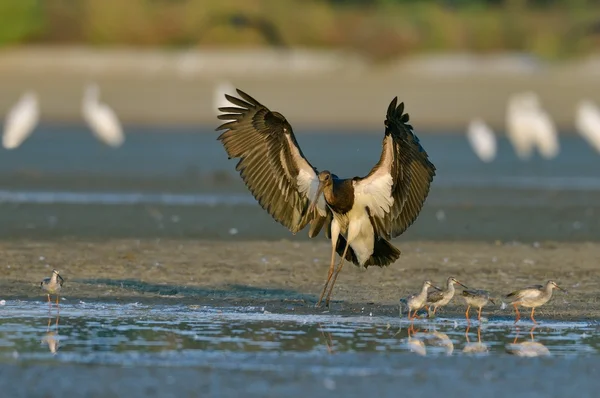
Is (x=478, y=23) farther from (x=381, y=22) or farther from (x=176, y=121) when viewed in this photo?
(x=176, y=121)

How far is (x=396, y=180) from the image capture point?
10766 mm

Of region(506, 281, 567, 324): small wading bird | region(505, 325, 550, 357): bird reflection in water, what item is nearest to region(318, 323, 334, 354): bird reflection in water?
region(505, 325, 550, 357): bird reflection in water

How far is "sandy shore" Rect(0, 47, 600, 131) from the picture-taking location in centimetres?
3344

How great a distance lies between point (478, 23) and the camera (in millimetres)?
36812

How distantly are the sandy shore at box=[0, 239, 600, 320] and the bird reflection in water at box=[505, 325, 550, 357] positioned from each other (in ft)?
4.13

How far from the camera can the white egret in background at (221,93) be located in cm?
2998

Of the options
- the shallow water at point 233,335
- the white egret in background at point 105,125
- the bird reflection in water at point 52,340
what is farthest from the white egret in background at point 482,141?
the bird reflection in water at point 52,340

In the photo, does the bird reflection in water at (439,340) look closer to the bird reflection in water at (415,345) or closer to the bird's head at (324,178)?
the bird reflection in water at (415,345)

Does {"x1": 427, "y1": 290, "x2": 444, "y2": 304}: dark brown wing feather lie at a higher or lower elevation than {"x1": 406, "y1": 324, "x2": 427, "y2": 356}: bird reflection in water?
higher

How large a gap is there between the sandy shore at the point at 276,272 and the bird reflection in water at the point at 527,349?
4.13 feet

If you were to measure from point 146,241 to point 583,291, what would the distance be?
466 cm

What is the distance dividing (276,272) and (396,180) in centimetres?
227

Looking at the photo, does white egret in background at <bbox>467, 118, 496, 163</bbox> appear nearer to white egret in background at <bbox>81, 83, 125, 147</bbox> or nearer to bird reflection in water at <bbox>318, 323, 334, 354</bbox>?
white egret in background at <bbox>81, 83, 125, 147</bbox>

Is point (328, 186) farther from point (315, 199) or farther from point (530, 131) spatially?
point (530, 131)
